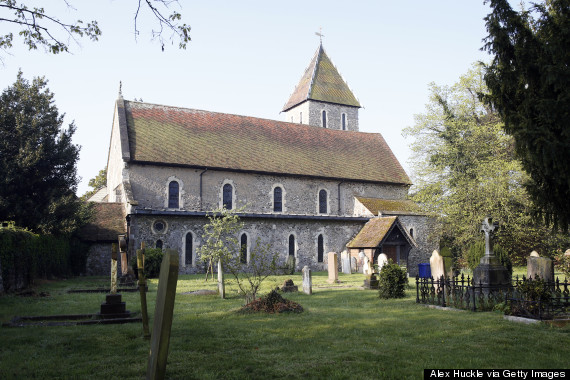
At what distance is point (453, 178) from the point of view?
3122cm

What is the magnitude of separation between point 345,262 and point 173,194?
1129 cm

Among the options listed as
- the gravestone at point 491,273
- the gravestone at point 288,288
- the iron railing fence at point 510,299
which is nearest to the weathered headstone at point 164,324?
the iron railing fence at point 510,299

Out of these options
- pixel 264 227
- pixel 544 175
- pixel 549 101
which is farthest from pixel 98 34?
pixel 264 227

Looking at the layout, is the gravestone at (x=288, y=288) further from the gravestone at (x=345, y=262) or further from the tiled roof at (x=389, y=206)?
the tiled roof at (x=389, y=206)

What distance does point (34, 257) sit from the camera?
56.4 ft

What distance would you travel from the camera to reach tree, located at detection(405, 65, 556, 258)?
2719cm

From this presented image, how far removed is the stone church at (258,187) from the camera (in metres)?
25.2

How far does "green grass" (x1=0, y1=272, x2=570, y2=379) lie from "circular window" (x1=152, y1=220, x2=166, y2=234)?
12870 mm

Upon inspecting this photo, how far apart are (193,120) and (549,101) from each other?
2461 centimetres

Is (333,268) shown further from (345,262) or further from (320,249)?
(320,249)

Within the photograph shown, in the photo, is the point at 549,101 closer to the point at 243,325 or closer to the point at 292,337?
the point at 292,337

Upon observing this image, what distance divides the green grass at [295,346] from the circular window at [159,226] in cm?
1287

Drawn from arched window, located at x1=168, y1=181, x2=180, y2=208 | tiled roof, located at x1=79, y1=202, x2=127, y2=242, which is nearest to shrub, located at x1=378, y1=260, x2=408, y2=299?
arched window, located at x1=168, y1=181, x2=180, y2=208

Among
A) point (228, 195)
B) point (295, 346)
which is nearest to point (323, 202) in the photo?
point (228, 195)
